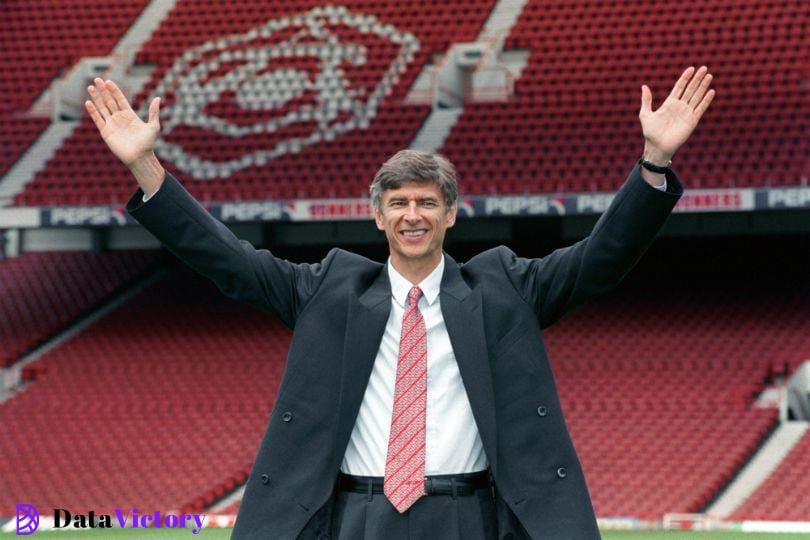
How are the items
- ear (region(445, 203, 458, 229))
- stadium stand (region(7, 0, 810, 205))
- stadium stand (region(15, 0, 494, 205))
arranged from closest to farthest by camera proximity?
ear (region(445, 203, 458, 229)), stadium stand (region(7, 0, 810, 205)), stadium stand (region(15, 0, 494, 205))

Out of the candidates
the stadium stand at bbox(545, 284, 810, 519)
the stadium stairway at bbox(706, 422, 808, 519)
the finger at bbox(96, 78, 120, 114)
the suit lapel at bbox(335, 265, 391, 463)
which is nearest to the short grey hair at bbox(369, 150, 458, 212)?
the suit lapel at bbox(335, 265, 391, 463)

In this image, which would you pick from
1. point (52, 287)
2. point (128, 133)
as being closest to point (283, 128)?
point (52, 287)

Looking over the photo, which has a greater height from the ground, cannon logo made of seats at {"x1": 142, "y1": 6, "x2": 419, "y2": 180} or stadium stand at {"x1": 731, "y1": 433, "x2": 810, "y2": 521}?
cannon logo made of seats at {"x1": 142, "y1": 6, "x2": 419, "y2": 180}

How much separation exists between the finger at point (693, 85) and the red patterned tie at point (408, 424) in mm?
879

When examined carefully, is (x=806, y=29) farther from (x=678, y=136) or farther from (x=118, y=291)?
(x=678, y=136)

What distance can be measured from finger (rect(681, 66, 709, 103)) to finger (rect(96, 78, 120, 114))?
4.75ft

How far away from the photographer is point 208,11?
24.5 meters

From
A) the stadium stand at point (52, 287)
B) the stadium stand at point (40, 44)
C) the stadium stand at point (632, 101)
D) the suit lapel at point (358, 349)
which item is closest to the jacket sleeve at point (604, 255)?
the suit lapel at point (358, 349)

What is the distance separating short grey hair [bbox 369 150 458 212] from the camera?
3775mm

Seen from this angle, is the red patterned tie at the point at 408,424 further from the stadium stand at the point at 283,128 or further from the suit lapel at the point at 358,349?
the stadium stand at the point at 283,128

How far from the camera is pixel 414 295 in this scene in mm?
3824

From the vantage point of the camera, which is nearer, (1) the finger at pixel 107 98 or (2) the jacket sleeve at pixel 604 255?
(2) the jacket sleeve at pixel 604 255

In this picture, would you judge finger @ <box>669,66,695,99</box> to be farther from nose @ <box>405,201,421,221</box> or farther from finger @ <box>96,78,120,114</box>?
finger @ <box>96,78,120,114</box>

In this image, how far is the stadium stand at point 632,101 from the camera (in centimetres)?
1928
